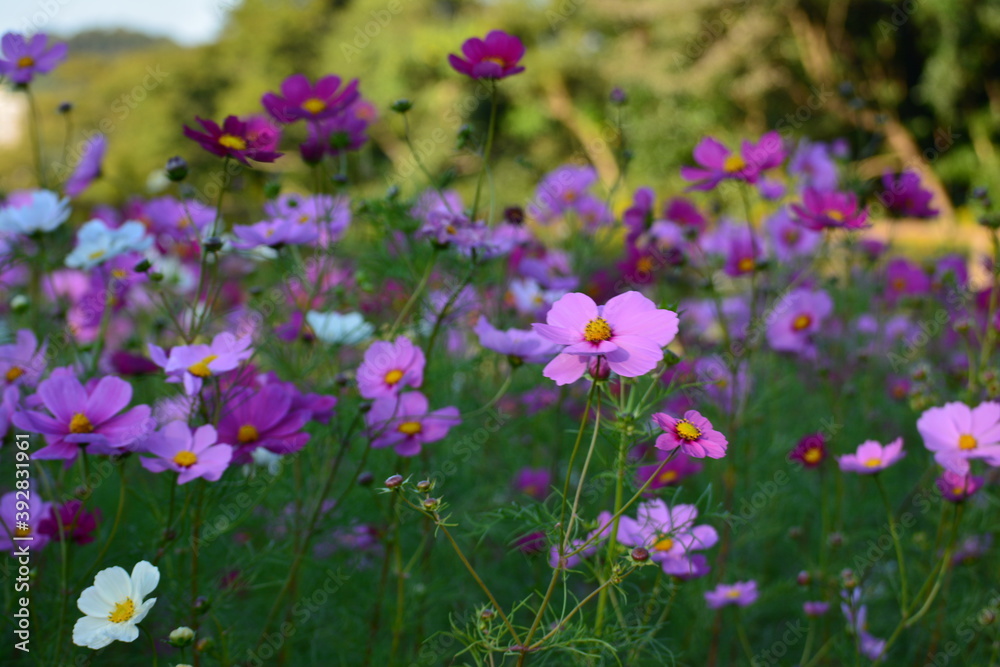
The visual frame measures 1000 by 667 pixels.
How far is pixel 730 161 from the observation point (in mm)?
1265

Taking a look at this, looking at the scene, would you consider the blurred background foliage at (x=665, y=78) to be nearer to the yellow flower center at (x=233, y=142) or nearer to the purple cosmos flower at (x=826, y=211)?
the purple cosmos flower at (x=826, y=211)

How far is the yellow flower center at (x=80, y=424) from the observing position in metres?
0.84

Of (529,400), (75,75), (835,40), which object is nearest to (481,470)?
(529,400)

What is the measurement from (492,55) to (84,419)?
67cm

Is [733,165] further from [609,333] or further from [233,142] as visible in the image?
[233,142]

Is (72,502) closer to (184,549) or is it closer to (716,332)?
(184,549)

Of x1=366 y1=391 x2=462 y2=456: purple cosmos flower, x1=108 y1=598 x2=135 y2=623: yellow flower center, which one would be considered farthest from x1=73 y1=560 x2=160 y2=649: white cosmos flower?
x1=366 y1=391 x2=462 y2=456: purple cosmos flower

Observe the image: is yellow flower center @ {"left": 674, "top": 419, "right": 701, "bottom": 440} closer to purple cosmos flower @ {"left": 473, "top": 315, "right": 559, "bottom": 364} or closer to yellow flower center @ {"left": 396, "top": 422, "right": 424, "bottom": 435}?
purple cosmos flower @ {"left": 473, "top": 315, "right": 559, "bottom": 364}

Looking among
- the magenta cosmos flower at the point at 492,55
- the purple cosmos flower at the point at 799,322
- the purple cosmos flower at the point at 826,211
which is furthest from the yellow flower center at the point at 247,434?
the purple cosmos flower at the point at 799,322

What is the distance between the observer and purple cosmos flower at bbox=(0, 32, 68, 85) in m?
1.22

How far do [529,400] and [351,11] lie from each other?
53.0 ft

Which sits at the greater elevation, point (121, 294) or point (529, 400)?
point (121, 294)

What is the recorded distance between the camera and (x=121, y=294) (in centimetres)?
162

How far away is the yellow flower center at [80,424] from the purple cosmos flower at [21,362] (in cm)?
25
